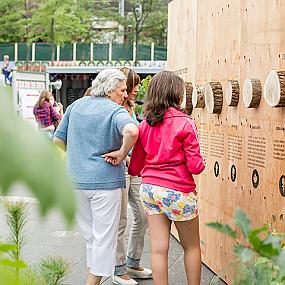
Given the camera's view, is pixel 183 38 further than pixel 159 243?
Yes

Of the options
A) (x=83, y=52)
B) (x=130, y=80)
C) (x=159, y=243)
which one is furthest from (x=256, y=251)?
(x=83, y=52)

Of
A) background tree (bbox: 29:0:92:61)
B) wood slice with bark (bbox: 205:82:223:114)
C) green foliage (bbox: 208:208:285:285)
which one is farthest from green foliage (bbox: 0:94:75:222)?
background tree (bbox: 29:0:92:61)

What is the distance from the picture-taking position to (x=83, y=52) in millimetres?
30906

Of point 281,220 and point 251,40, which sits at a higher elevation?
point 251,40

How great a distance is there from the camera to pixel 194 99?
237 inches

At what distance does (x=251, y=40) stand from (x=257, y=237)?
13.0ft

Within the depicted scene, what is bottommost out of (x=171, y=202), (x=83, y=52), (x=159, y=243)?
(x=159, y=243)

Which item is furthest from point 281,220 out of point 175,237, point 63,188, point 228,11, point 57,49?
point 57,49

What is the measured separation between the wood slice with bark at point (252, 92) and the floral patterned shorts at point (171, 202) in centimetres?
67

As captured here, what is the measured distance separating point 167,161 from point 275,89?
2.72 ft

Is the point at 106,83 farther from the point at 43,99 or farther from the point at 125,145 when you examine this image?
the point at 43,99

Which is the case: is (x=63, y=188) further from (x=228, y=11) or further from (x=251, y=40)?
(x=228, y=11)

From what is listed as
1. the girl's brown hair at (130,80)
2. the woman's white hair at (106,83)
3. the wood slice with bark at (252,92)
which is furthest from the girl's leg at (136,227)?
the wood slice with bark at (252,92)

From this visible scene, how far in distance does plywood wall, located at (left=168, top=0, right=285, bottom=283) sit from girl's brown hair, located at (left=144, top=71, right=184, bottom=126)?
1.59ft
